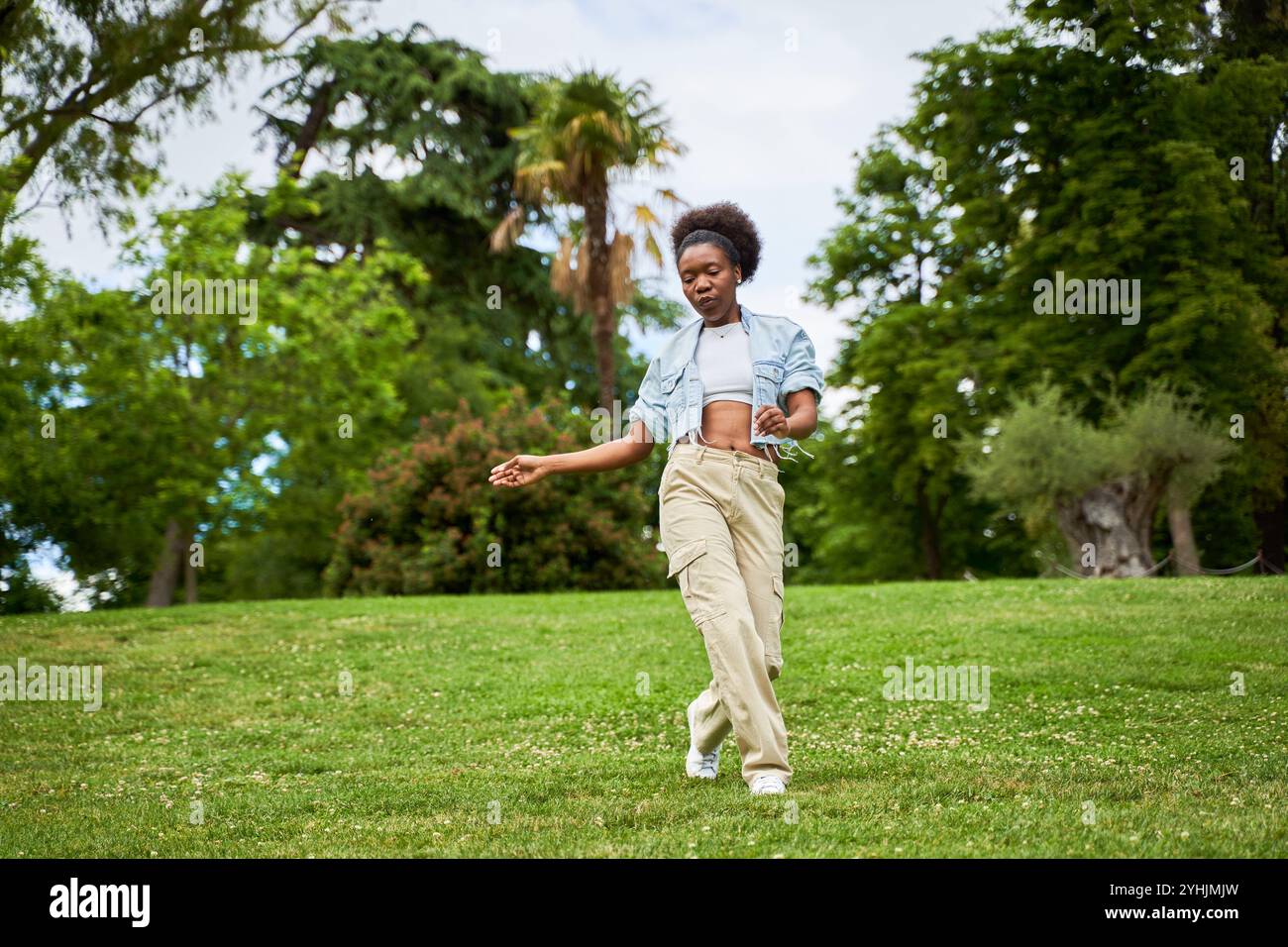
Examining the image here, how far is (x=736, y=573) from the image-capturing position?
5629mm

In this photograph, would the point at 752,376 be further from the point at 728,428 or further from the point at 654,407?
the point at 654,407

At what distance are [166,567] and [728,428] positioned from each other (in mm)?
25981

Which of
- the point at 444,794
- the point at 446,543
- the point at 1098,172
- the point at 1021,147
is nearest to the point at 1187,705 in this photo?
the point at 444,794

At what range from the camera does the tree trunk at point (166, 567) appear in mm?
28562

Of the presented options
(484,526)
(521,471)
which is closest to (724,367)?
(521,471)

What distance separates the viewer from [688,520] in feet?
18.6

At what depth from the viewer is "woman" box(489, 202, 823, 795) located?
5.54 meters

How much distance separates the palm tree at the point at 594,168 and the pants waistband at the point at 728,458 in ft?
67.2

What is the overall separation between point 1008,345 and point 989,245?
436cm

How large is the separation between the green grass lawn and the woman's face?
231cm

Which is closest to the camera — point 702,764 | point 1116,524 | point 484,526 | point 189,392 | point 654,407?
point 654,407

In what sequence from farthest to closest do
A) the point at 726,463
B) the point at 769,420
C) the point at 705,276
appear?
the point at 705,276 → the point at 726,463 → the point at 769,420

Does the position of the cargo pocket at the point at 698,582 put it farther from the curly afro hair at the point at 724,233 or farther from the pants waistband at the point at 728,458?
the curly afro hair at the point at 724,233

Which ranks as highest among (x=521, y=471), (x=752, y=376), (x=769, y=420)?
(x=752, y=376)
